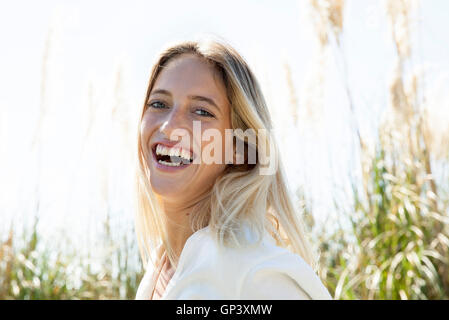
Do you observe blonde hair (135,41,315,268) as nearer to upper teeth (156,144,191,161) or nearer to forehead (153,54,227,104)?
forehead (153,54,227,104)

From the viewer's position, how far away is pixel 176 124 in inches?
67.1

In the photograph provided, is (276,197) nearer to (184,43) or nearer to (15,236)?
(184,43)

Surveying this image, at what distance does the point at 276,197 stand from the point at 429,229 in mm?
2320

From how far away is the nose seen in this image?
170cm

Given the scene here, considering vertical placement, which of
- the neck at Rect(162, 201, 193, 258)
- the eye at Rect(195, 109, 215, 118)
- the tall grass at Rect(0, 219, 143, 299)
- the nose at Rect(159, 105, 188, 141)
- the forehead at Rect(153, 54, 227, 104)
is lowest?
the tall grass at Rect(0, 219, 143, 299)

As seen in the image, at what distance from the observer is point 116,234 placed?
438cm

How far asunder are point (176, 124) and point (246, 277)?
1.93 ft

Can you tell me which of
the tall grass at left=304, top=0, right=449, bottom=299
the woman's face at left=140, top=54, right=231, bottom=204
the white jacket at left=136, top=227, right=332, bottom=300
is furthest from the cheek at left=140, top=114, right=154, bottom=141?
the tall grass at left=304, top=0, right=449, bottom=299

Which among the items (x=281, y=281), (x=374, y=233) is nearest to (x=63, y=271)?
(x=374, y=233)

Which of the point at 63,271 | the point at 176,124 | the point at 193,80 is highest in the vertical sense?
the point at 193,80

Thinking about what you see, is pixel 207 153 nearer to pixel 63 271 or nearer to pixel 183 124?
pixel 183 124

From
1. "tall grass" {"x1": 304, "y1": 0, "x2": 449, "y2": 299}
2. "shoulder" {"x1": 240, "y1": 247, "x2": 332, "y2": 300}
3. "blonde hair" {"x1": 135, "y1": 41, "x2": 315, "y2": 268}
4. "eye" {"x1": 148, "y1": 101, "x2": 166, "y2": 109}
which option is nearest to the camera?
"shoulder" {"x1": 240, "y1": 247, "x2": 332, "y2": 300}

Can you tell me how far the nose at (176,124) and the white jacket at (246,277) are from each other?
1.44 feet
